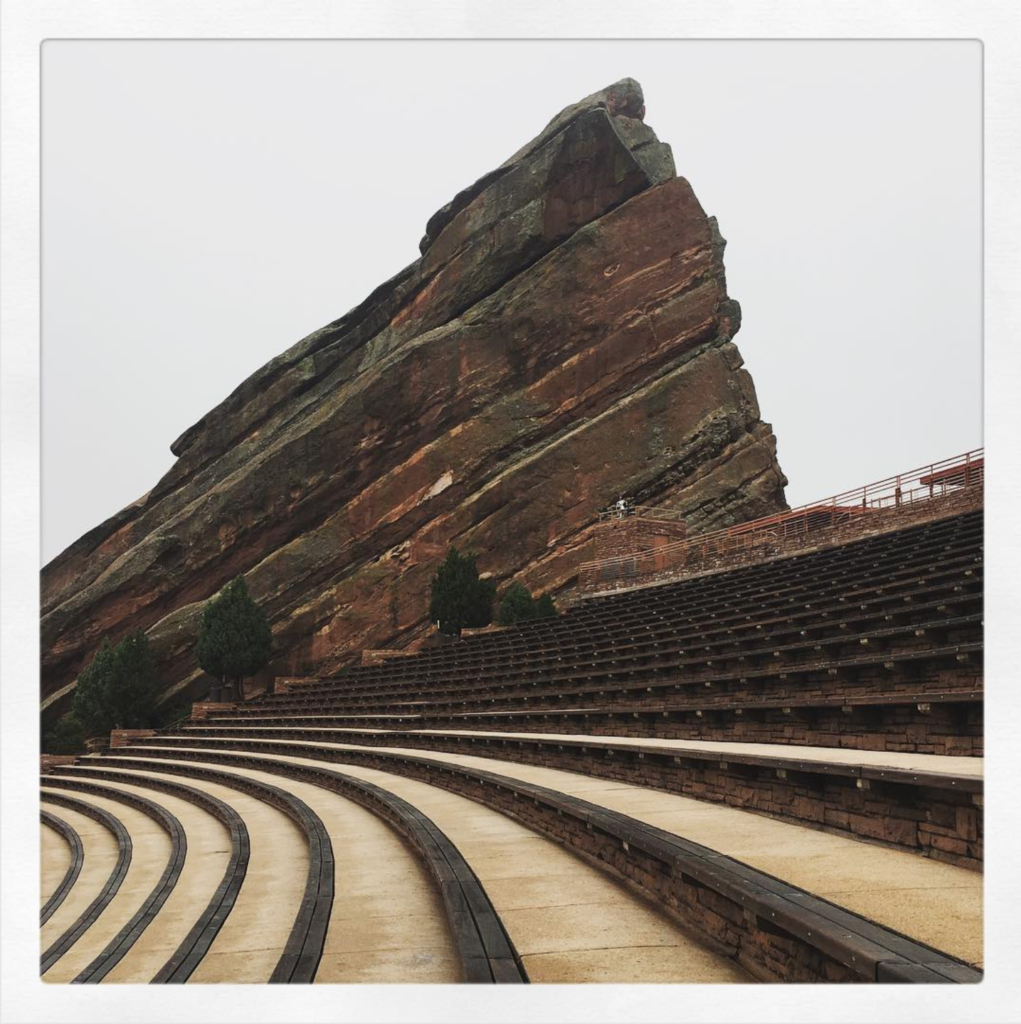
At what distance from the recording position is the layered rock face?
3597 cm

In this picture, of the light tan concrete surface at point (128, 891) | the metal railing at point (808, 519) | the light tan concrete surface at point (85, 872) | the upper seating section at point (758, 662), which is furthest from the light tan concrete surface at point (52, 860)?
the metal railing at point (808, 519)

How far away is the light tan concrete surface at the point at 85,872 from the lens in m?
6.55

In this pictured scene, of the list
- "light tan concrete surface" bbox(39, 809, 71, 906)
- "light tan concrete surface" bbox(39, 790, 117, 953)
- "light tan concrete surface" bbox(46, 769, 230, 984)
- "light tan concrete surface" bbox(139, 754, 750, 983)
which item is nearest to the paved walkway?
"light tan concrete surface" bbox(39, 809, 71, 906)

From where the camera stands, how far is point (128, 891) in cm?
746

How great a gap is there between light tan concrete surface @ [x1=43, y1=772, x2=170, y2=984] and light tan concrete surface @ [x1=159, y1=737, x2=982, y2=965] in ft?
11.4

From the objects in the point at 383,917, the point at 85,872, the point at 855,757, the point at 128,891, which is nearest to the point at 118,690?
the point at 85,872

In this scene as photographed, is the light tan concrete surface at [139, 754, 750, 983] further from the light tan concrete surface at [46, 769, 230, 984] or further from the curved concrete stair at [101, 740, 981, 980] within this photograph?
the light tan concrete surface at [46, 769, 230, 984]

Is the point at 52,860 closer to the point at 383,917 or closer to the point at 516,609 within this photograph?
the point at 383,917
